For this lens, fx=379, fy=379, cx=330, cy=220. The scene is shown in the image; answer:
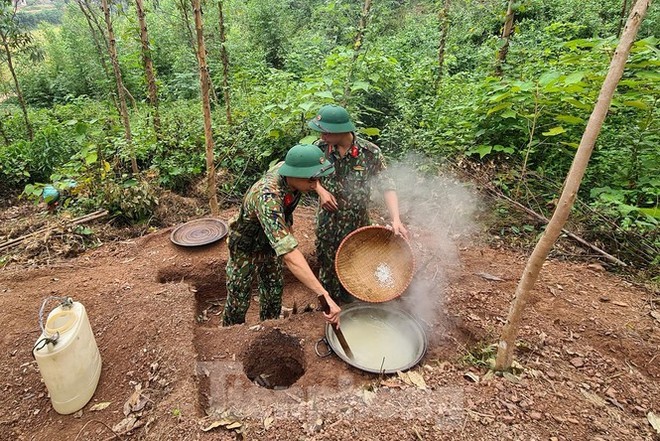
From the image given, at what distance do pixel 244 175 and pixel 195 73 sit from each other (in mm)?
6991

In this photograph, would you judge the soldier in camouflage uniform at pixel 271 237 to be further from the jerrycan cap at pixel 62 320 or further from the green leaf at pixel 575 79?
the green leaf at pixel 575 79

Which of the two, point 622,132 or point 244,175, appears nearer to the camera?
point 622,132

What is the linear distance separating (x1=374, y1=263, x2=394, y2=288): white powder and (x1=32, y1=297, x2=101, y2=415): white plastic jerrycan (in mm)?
2038

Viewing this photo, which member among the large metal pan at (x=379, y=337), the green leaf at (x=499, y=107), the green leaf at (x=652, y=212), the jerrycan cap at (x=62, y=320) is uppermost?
the green leaf at (x=499, y=107)

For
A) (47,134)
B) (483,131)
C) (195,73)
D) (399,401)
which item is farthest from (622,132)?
(195,73)

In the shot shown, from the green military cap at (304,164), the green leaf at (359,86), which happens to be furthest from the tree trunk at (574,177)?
the green leaf at (359,86)

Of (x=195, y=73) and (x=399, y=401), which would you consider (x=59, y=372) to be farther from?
(x=195, y=73)

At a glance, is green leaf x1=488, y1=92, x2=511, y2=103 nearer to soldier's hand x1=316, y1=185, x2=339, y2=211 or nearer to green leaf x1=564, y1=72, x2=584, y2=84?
green leaf x1=564, y1=72, x2=584, y2=84

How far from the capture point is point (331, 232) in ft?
11.3

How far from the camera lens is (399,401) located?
7.55ft

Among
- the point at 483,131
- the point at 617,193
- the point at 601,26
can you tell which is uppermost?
the point at 601,26

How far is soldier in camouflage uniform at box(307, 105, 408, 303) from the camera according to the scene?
116 inches

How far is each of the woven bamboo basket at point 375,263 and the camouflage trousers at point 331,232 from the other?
444 mm

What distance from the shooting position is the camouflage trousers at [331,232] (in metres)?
3.38
